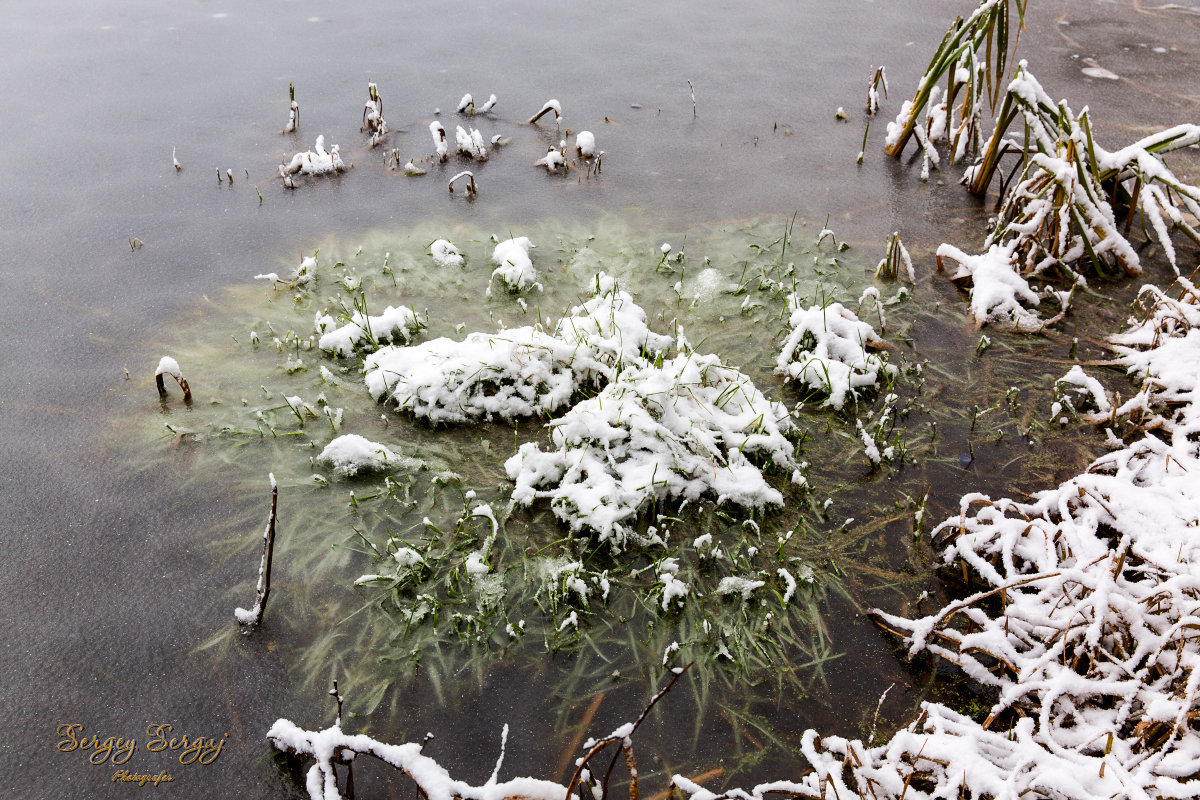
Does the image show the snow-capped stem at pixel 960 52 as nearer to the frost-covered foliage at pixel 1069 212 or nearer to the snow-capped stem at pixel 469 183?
the frost-covered foliage at pixel 1069 212

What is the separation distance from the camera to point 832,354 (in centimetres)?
356

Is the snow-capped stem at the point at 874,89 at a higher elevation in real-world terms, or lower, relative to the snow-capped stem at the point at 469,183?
higher

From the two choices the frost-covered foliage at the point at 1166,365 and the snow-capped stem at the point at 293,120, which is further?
the snow-capped stem at the point at 293,120

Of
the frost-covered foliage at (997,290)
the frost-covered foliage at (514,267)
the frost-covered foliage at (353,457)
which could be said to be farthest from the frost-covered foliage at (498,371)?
the frost-covered foliage at (997,290)

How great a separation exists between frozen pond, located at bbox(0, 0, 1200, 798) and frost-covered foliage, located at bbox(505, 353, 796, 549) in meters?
0.15

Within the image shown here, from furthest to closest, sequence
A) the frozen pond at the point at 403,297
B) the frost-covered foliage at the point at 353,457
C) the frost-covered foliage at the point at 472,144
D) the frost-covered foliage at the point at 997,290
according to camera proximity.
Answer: the frost-covered foliage at the point at 472,144 → the frost-covered foliage at the point at 997,290 → the frost-covered foliage at the point at 353,457 → the frozen pond at the point at 403,297

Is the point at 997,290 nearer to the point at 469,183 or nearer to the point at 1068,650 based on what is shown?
the point at 1068,650

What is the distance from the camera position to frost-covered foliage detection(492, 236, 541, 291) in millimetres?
4000

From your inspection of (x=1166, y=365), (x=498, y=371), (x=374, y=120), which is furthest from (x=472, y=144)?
(x=1166, y=365)

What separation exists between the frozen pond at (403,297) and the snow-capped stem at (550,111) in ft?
0.24

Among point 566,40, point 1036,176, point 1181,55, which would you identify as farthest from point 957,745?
point 1181,55

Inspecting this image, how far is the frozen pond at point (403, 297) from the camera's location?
235cm

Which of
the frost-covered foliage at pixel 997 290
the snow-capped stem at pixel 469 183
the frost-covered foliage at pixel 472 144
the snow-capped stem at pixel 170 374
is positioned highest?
the frost-covered foliage at pixel 472 144

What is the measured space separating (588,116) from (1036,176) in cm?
294
